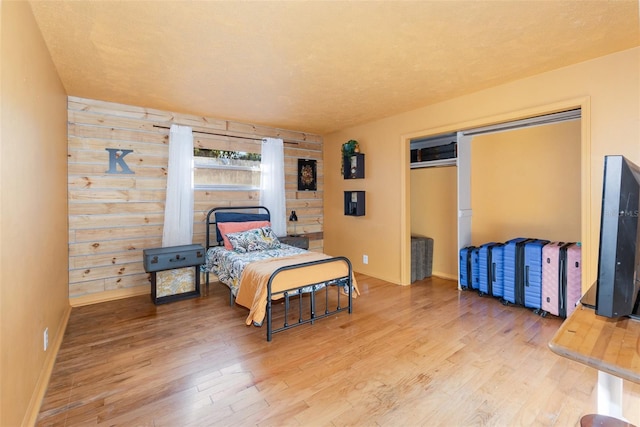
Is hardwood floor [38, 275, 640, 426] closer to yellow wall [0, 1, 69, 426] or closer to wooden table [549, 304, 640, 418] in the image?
yellow wall [0, 1, 69, 426]

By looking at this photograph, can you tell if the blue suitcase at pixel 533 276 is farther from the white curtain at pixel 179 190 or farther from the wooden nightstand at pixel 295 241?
the white curtain at pixel 179 190

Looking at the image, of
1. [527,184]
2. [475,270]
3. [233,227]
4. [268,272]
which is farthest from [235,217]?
[527,184]

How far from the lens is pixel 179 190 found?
13.8ft

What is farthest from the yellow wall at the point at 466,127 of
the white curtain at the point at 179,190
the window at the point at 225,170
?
the white curtain at the point at 179,190

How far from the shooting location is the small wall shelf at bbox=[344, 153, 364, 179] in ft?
16.1

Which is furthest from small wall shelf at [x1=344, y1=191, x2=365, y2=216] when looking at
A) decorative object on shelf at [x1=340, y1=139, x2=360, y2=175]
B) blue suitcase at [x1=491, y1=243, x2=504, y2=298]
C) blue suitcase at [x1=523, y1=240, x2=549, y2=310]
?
blue suitcase at [x1=523, y1=240, x2=549, y2=310]

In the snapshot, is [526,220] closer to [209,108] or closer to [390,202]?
[390,202]

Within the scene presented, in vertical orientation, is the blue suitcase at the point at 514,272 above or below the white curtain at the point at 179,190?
below

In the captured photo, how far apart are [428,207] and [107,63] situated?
4556 mm

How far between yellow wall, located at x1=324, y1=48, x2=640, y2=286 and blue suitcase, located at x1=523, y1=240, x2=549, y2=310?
1.84 feet

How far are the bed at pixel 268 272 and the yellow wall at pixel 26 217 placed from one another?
149cm

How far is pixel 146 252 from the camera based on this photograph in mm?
3664

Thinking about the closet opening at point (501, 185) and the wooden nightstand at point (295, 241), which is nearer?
the closet opening at point (501, 185)

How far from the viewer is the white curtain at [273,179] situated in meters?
4.98
